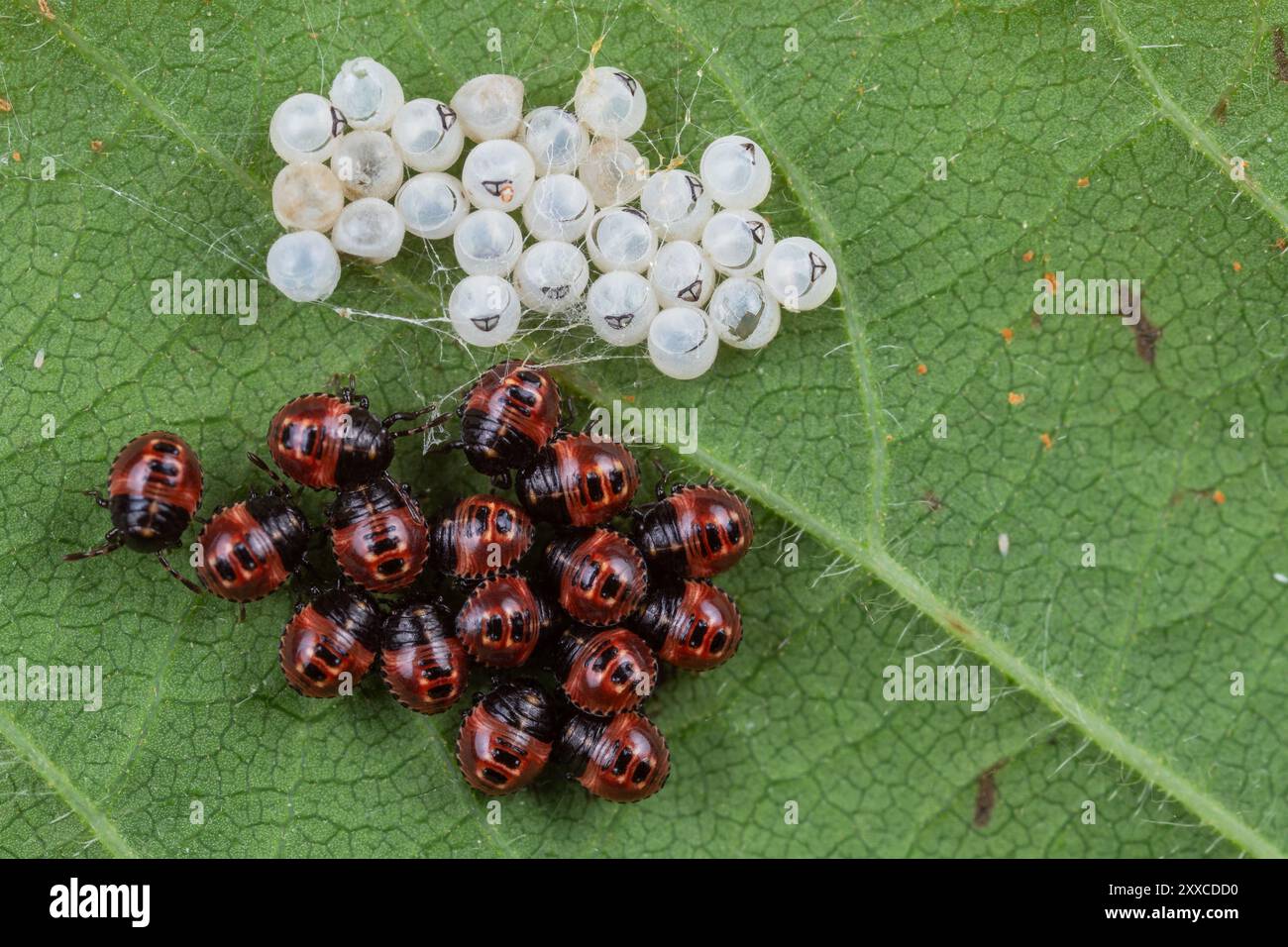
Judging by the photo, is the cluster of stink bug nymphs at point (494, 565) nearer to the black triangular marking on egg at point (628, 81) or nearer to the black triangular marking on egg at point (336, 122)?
the black triangular marking on egg at point (336, 122)

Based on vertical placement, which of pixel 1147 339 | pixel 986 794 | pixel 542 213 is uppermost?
pixel 542 213

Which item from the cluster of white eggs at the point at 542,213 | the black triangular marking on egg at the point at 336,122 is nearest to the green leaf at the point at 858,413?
the cluster of white eggs at the point at 542,213

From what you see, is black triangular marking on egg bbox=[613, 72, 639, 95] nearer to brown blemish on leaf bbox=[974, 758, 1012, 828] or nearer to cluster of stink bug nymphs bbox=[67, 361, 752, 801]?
cluster of stink bug nymphs bbox=[67, 361, 752, 801]

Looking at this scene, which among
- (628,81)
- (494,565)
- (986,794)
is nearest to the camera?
(494,565)

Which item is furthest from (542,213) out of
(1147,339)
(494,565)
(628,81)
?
(1147,339)

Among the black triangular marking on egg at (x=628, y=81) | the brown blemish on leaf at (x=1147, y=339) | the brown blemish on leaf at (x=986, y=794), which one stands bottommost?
the brown blemish on leaf at (x=986, y=794)

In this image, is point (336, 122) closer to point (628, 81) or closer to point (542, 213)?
point (542, 213)

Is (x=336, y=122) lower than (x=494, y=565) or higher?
higher
